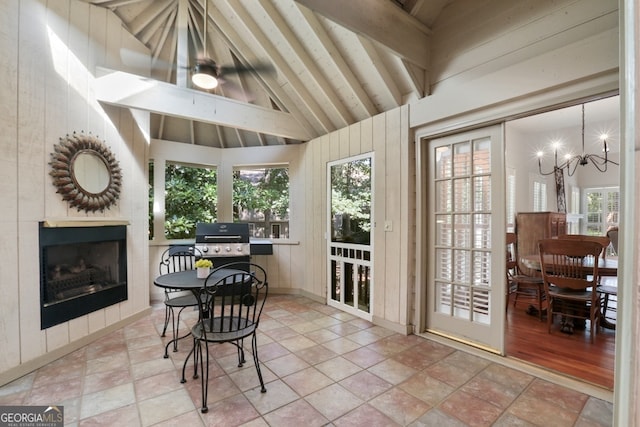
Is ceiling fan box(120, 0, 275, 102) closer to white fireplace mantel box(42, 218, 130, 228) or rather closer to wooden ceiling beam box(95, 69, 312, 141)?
wooden ceiling beam box(95, 69, 312, 141)

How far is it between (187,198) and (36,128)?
2488 mm

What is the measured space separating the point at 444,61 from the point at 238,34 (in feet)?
8.25

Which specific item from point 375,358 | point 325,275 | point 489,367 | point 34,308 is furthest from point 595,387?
point 34,308

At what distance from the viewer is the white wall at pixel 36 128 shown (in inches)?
95.0

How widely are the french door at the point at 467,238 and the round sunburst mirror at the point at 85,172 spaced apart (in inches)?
145

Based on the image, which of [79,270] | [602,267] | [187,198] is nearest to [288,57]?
[187,198]

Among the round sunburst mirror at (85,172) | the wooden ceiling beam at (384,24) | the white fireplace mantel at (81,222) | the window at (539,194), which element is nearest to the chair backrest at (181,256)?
the white fireplace mantel at (81,222)

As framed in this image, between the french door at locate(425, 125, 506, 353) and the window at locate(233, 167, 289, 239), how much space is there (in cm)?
279

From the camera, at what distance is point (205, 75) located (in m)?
2.77

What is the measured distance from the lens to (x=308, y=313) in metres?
4.00

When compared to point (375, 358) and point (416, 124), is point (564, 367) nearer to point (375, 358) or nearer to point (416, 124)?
point (375, 358)

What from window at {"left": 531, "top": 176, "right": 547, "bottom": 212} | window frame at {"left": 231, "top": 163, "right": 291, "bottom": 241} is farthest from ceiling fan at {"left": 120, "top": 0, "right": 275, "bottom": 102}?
window at {"left": 531, "top": 176, "right": 547, "bottom": 212}

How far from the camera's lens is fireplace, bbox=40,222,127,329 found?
8.93ft

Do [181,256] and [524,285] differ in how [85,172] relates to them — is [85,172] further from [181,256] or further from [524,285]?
[524,285]
